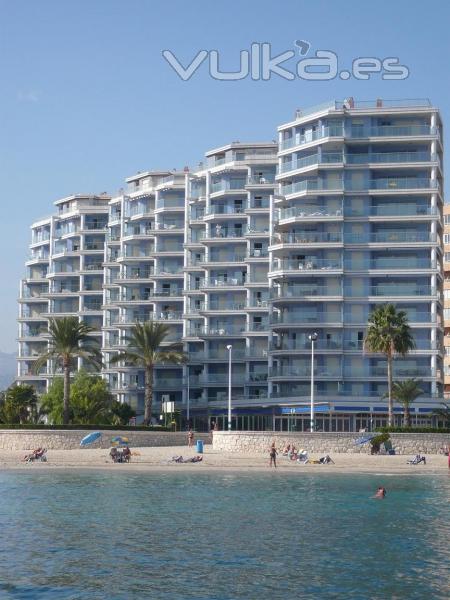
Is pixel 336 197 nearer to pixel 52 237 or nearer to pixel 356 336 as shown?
pixel 356 336

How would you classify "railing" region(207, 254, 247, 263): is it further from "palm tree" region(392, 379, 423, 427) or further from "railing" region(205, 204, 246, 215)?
"palm tree" region(392, 379, 423, 427)

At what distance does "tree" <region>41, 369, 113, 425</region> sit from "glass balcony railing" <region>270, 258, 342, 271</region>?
895 inches

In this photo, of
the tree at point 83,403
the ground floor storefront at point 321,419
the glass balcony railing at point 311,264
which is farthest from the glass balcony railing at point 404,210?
the tree at point 83,403

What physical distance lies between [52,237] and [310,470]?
8937cm

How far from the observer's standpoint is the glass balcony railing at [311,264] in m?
116

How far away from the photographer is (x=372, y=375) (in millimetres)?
112750

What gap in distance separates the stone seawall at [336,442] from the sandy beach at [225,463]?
5.18 feet

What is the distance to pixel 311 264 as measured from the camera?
383ft

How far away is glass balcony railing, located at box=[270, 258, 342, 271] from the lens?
380 ft

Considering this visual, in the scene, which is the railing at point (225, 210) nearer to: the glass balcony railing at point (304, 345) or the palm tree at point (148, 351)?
the glass balcony railing at point (304, 345)

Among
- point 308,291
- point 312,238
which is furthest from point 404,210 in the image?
point 308,291

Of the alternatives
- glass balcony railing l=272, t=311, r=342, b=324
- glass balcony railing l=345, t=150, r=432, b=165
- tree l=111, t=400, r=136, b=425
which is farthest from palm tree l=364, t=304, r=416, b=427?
tree l=111, t=400, r=136, b=425

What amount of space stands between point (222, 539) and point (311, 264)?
7514cm

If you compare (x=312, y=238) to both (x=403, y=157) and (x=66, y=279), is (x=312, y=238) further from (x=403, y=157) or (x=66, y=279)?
(x=66, y=279)
